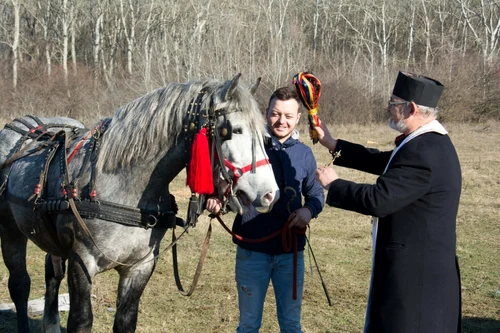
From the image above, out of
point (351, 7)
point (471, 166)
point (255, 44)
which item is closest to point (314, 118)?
point (471, 166)

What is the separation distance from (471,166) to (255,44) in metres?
17.3

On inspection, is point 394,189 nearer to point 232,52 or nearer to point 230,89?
point 230,89

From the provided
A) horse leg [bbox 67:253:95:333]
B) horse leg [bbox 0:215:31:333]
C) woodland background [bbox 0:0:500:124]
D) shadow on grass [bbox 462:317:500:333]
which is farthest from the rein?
woodland background [bbox 0:0:500:124]

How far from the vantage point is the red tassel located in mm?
3250

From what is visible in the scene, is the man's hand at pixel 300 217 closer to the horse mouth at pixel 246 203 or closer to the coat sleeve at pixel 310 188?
the coat sleeve at pixel 310 188

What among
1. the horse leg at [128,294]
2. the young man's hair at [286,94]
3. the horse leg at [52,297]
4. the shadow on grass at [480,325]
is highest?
the young man's hair at [286,94]

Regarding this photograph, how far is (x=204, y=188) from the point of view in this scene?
3332 millimetres

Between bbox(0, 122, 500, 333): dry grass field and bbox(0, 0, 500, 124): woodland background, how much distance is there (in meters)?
17.8

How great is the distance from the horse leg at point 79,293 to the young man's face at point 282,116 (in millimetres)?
1394

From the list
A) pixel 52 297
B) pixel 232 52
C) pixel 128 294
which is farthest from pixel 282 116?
pixel 232 52

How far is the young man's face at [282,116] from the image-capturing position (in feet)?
11.8

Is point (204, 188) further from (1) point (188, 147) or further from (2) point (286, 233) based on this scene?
(2) point (286, 233)

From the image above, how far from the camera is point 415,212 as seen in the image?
10.0 feet

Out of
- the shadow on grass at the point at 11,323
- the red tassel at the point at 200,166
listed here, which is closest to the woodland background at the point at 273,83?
the shadow on grass at the point at 11,323
